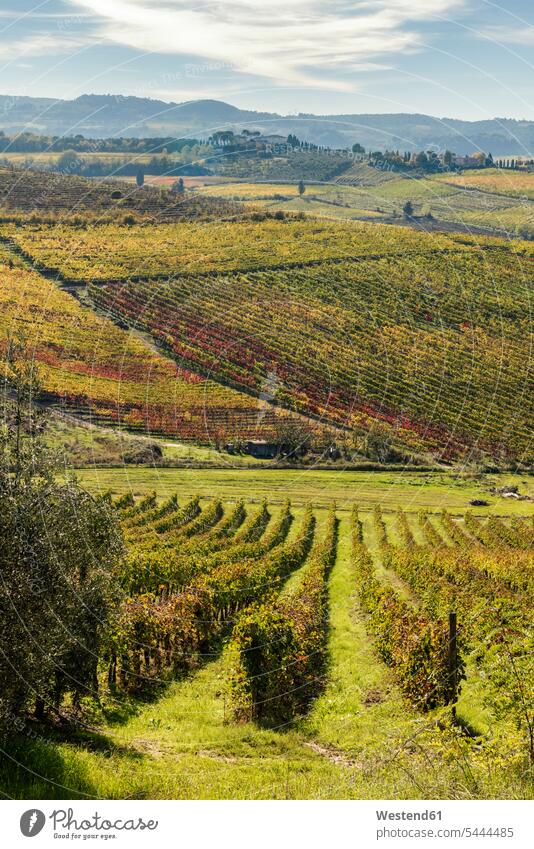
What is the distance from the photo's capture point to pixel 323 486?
5056 centimetres

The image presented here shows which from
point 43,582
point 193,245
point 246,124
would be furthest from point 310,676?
point 193,245

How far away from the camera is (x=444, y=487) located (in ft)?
180

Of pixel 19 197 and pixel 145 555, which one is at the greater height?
pixel 19 197

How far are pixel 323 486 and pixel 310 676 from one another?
29801mm

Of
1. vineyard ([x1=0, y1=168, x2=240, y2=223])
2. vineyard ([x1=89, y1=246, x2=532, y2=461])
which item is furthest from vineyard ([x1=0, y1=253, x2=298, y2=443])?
vineyard ([x1=0, y1=168, x2=240, y2=223])

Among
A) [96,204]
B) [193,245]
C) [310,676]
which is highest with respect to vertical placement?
[96,204]

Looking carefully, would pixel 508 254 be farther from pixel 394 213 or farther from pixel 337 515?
pixel 337 515

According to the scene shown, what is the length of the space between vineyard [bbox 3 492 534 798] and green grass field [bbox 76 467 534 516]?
21.9 ft

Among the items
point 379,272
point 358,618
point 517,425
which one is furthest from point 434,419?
point 358,618

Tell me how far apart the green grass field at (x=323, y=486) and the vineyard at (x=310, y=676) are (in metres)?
6.66

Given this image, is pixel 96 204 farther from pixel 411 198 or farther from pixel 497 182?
pixel 497 182

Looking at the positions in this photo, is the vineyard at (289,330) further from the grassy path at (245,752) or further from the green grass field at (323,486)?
the grassy path at (245,752)

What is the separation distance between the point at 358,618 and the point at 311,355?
3948 centimetres
